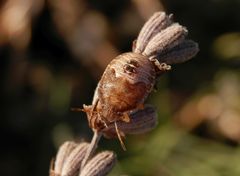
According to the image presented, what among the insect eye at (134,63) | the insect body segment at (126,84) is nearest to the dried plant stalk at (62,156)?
the insect body segment at (126,84)

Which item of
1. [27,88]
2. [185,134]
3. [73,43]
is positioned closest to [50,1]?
[73,43]

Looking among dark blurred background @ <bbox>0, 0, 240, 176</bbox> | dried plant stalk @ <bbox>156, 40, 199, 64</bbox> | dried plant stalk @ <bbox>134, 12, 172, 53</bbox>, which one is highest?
dried plant stalk @ <bbox>134, 12, 172, 53</bbox>

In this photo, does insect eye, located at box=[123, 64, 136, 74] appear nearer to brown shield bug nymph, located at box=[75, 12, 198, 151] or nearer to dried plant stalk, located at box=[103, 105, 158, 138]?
brown shield bug nymph, located at box=[75, 12, 198, 151]

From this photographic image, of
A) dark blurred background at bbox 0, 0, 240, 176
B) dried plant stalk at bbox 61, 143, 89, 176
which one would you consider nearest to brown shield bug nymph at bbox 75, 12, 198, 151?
dried plant stalk at bbox 61, 143, 89, 176

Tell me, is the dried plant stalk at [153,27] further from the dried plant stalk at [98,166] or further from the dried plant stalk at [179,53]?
the dried plant stalk at [98,166]

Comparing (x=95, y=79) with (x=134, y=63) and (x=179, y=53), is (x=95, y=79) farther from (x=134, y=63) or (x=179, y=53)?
(x=134, y=63)

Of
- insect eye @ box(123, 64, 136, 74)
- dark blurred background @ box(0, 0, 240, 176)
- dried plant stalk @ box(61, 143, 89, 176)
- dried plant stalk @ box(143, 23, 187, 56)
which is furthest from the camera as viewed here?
dark blurred background @ box(0, 0, 240, 176)
